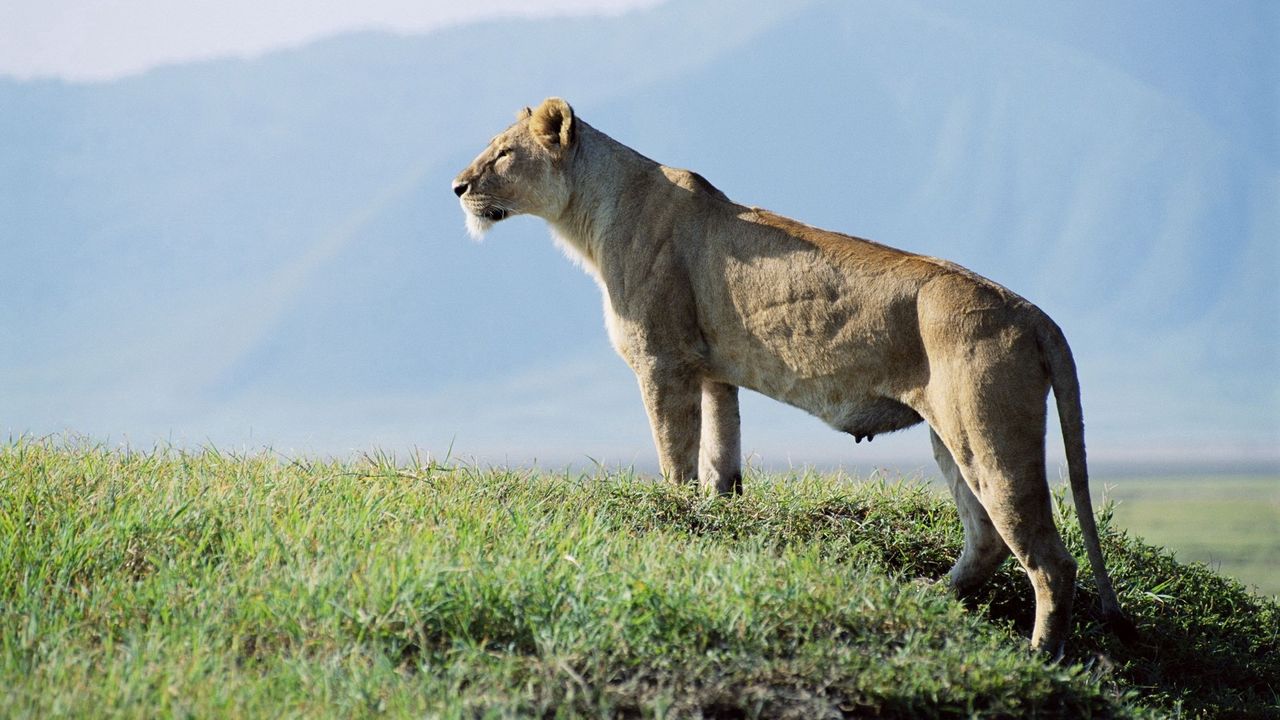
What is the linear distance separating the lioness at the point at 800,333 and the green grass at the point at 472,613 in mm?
485

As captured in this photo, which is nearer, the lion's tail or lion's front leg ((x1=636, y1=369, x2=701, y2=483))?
the lion's tail

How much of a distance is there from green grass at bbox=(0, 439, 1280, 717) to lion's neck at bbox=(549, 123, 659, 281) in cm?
157

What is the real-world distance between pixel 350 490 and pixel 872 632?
2951mm

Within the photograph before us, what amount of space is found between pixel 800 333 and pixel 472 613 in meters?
2.71

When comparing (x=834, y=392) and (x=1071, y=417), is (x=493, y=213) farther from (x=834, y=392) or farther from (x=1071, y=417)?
(x=1071, y=417)

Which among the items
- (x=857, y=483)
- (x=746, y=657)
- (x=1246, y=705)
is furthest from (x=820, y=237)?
(x=1246, y=705)

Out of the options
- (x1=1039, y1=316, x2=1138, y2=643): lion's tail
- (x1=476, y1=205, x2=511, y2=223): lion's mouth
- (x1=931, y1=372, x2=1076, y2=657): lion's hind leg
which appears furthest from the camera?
(x1=476, y1=205, x2=511, y2=223): lion's mouth

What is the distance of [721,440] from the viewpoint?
7.66m

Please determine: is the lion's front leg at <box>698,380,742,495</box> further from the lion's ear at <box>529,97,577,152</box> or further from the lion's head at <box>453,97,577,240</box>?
the lion's ear at <box>529,97,577,152</box>

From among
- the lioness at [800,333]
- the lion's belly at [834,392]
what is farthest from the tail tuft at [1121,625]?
the lion's belly at [834,392]

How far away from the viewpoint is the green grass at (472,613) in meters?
4.44

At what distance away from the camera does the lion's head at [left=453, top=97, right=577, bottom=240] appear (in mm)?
7867

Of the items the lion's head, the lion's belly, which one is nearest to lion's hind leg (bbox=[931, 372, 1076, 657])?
the lion's belly

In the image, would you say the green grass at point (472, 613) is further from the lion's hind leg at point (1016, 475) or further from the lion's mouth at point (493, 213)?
the lion's mouth at point (493, 213)
